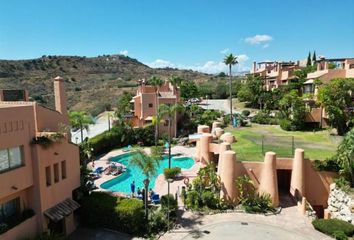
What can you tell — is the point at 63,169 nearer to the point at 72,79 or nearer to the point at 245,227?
the point at 245,227

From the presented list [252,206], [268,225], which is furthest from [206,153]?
[268,225]

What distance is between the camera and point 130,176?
35.4m

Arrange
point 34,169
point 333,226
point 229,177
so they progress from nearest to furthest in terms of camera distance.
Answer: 1. point 34,169
2. point 333,226
3. point 229,177

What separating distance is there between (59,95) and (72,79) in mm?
89026

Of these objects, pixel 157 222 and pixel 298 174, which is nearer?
pixel 157 222

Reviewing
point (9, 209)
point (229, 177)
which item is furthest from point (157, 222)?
point (9, 209)

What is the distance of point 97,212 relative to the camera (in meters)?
22.0

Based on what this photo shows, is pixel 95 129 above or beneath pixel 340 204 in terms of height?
above

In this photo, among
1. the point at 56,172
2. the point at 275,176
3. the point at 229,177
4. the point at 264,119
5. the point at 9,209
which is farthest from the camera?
the point at 264,119

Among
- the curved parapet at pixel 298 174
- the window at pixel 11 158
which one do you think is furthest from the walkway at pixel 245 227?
the window at pixel 11 158

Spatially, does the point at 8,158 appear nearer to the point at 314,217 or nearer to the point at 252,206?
the point at 252,206

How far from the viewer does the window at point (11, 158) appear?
16703 mm

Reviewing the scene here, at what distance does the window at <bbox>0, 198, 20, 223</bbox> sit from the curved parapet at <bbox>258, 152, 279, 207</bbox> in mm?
18681

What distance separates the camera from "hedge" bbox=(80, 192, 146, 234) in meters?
21.3
